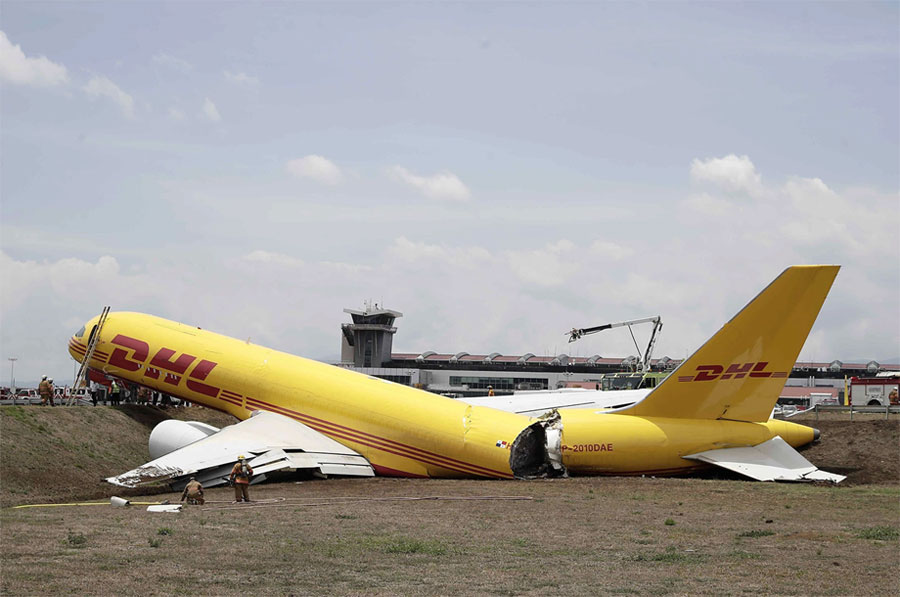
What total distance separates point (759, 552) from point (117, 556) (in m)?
10.2

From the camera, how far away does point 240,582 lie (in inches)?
480

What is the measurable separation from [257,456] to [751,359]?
14775 millimetres

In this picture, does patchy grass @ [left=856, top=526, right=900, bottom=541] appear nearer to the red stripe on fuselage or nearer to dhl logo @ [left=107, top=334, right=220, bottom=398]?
the red stripe on fuselage

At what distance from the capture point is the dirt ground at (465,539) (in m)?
12.3

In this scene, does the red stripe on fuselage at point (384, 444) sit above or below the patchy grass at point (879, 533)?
above

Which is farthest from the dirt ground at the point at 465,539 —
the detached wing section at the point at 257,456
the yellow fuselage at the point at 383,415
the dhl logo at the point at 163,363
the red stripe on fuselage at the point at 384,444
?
the dhl logo at the point at 163,363

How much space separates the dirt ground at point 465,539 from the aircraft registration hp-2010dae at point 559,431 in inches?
30.7

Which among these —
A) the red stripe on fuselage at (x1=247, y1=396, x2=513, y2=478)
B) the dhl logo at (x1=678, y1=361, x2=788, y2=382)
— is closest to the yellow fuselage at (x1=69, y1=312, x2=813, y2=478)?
the red stripe on fuselage at (x1=247, y1=396, x2=513, y2=478)

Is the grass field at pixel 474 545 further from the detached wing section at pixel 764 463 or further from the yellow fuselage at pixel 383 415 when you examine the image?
the yellow fuselage at pixel 383 415

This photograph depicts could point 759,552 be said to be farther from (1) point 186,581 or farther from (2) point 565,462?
(2) point 565,462

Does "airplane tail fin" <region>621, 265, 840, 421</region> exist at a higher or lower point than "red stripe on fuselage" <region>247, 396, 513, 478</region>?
higher

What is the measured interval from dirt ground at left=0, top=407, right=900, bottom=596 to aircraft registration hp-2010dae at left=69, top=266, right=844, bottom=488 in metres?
0.78

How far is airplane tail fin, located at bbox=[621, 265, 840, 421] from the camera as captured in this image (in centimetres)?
2627

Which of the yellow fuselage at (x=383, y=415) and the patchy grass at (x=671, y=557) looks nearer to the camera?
the patchy grass at (x=671, y=557)
